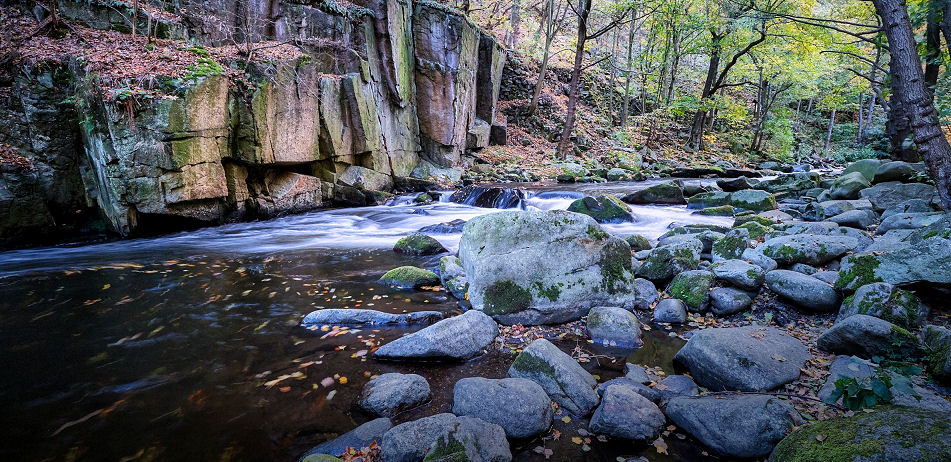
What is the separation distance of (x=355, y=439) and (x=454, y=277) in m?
3.69

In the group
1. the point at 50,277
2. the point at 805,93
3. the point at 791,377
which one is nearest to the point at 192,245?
the point at 50,277

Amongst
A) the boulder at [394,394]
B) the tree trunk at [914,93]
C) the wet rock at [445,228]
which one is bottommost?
the boulder at [394,394]

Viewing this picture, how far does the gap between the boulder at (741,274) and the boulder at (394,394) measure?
427 centimetres

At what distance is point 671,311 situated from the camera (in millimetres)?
5180

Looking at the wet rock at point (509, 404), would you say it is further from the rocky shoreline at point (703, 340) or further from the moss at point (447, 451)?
the moss at point (447, 451)

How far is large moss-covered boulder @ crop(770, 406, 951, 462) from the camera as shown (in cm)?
190

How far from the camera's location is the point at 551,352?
12.6 feet

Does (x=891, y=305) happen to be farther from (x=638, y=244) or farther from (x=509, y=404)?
(x=638, y=244)

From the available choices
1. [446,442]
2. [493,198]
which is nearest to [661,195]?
[493,198]

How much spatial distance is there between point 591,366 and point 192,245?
→ 31.5 feet

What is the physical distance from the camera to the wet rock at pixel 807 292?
479 cm

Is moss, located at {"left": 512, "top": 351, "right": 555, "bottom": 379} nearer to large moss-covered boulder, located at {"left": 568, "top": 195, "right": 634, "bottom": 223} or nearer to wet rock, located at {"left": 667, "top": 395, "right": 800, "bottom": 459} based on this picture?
wet rock, located at {"left": 667, "top": 395, "right": 800, "bottom": 459}

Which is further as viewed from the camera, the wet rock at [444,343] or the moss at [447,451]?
the wet rock at [444,343]

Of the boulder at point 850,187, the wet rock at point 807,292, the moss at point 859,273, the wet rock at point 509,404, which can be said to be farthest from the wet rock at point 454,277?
the boulder at point 850,187
